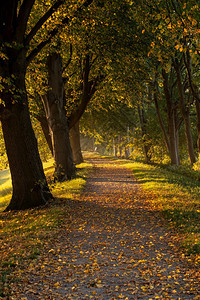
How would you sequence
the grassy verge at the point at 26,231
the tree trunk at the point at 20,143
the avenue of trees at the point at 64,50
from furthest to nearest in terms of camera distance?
the tree trunk at the point at 20,143 < the avenue of trees at the point at 64,50 < the grassy verge at the point at 26,231

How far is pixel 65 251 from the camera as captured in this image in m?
7.84

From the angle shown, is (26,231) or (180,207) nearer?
(26,231)

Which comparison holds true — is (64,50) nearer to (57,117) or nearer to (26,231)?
(57,117)

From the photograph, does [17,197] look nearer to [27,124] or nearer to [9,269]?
[27,124]

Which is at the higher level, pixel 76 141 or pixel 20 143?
pixel 76 141

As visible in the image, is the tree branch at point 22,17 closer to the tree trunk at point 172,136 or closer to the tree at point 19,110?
the tree at point 19,110

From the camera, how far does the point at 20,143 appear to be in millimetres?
12344

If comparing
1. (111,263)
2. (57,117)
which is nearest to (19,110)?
(57,117)

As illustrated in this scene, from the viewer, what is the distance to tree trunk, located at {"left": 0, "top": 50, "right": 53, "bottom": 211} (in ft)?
39.4

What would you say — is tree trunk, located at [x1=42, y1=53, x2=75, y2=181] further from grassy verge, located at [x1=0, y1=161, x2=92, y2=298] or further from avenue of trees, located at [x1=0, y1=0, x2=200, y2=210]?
grassy verge, located at [x1=0, y1=161, x2=92, y2=298]

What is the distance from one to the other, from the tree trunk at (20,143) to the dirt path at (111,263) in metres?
2.50

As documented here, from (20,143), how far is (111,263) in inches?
277

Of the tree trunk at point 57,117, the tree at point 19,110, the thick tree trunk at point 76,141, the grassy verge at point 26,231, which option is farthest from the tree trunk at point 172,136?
the tree at point 19,110

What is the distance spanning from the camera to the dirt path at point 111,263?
553 centimetres
